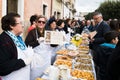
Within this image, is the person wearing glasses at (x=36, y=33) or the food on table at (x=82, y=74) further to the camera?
the person wearing glasses at (x=36, y=33)

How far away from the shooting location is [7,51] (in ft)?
12.1

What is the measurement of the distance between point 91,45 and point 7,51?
15.0 ft

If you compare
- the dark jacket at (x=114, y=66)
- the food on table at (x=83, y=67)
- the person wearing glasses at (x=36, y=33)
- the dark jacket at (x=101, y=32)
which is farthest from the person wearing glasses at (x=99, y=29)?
the dark jacket at (x=114, y=66)

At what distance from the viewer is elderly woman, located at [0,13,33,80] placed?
3660mm

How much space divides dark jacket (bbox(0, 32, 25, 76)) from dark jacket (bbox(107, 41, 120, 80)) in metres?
1.10

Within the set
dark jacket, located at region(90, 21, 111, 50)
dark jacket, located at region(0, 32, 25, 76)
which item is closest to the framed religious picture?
dark jacket, located at region(0, 32, 25, 76)

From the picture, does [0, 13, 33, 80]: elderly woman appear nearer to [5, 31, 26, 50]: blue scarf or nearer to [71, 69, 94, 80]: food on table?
[5, 31, 26, 50]: blue scarf

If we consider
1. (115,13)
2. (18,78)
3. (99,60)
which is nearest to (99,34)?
(99,60)

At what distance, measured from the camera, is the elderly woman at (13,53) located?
144 inches

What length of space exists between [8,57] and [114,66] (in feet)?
4.26

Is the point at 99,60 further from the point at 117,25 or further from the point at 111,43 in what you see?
the point at 117,25

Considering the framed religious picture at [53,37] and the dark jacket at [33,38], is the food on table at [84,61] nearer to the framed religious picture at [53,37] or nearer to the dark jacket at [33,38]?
the framed religious picture at [53,37]

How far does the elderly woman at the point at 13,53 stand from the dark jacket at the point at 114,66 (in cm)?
107

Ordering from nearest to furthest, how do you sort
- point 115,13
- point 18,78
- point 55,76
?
1. point 55,76
2. point 18,78
3. point 115,13
